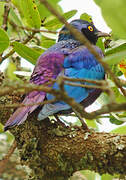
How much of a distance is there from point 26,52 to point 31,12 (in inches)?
15.2

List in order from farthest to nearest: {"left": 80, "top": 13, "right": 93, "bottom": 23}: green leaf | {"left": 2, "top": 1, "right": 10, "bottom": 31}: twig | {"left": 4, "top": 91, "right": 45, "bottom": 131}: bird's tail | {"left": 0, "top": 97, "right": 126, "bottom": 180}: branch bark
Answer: {"left": 80, "top": 13, "right": 93, "bottom": 23}: green leaf < {"left": 2, "top": 1, "right": 10, "bottom": 31}: twig < {"left": 4, "top": 91, "right": 45, "bottom": 131}: bird's tail < {"left": 0, "top": 97, "right": 126, "bottom": 180}: branch bark

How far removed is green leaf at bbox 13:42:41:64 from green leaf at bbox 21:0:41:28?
28 cm

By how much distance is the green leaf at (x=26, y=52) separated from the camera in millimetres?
2803

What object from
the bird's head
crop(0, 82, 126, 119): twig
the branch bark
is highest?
crop(0, 82, 126, 119): twig

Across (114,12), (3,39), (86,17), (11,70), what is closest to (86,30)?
(86,17)

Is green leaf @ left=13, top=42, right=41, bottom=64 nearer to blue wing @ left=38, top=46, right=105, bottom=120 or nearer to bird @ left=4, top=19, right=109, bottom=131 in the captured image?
bird @ left=4, top=19, right=109, bottom=131

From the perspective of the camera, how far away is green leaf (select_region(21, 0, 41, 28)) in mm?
2951

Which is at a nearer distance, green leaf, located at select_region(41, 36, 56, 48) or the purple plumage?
the purple plumage

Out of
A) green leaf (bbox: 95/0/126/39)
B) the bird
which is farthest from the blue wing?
green leaf (bbox: 95/0/126/39)

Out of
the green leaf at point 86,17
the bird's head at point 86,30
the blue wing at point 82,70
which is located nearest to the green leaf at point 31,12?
the blue wing at point 82,70

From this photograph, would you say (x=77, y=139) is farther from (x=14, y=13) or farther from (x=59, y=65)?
(x=14, y=13)

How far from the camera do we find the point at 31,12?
9.86 feet

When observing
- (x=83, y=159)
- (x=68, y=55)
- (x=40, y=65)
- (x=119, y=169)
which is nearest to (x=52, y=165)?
(x=83, y=159)

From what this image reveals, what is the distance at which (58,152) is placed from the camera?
2.50 metres
